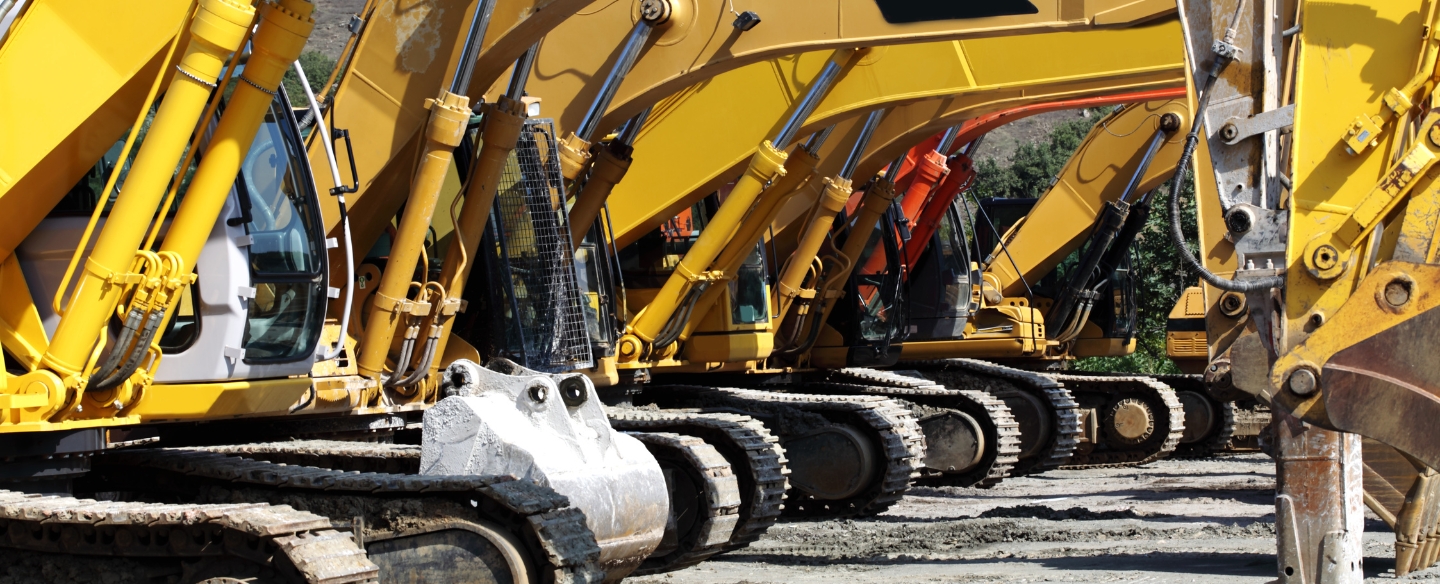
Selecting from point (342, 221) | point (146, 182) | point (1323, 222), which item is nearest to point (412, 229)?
point (342, 221)

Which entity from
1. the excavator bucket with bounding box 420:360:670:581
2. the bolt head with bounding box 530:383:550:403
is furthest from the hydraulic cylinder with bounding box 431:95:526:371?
the bolt head with bounding box 530:383:550:403

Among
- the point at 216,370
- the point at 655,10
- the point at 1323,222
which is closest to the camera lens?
the point at 1323,222

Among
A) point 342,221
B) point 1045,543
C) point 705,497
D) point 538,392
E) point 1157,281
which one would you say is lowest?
point 1045,543

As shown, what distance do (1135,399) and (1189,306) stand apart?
6.98 feet

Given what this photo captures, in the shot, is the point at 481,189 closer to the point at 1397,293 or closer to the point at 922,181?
the point at 1397,293

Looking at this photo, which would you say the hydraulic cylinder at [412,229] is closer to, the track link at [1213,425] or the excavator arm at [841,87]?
the excavator arm at [841,87]

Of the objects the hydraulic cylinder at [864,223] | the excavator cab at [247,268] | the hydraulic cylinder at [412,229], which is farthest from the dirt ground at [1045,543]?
the excavator cab at [247,268]

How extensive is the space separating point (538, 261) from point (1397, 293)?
4570 millimetres

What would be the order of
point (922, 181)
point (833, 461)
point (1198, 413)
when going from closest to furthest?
1. point (833, 461)
2. point (922, 181)
3. point (1198, 413)

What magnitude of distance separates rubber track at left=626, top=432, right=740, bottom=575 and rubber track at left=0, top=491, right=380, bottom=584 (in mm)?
3616

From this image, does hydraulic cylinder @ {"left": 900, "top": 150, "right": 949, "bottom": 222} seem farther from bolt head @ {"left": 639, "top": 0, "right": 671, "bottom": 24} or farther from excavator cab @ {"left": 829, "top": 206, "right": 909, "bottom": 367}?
bolt head @ {"left": 639, "top": 0, "right": 671, "bottom": 24}

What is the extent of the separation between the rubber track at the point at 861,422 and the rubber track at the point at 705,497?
6.63 ft

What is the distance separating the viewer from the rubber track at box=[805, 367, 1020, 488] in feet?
44.3

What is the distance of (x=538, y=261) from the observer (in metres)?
8.51
